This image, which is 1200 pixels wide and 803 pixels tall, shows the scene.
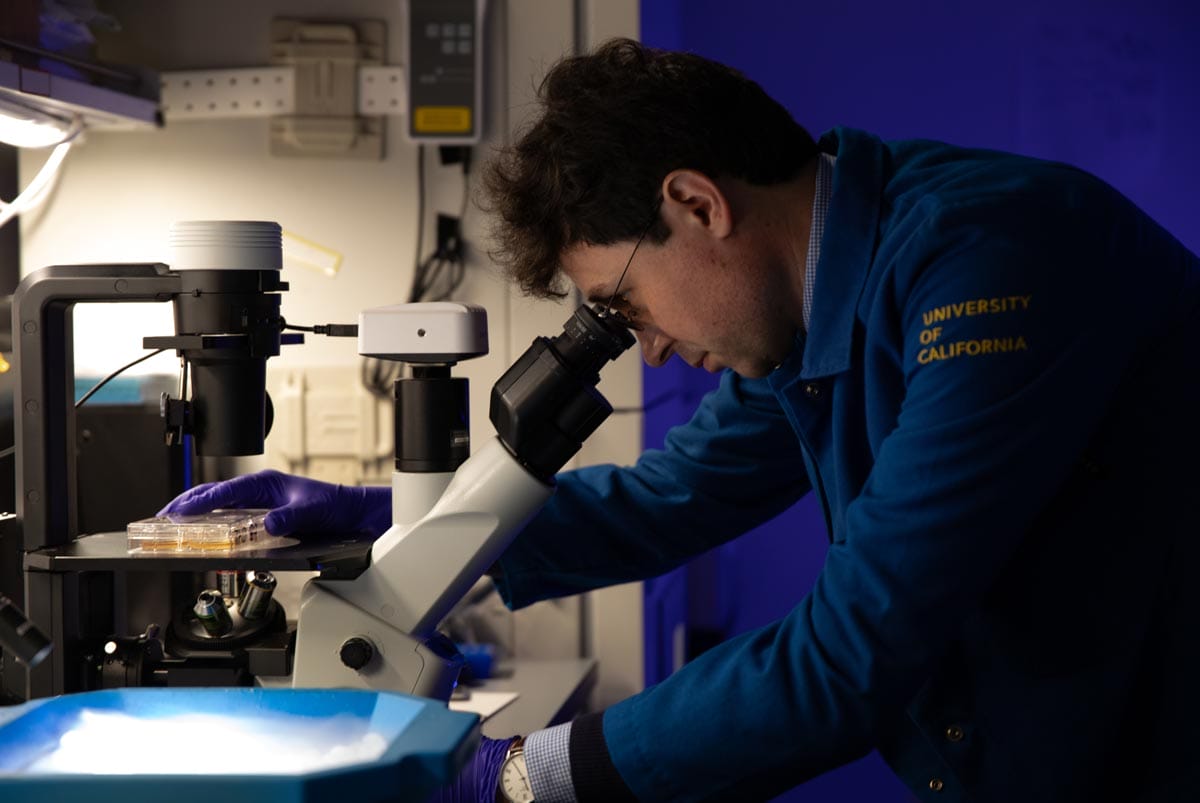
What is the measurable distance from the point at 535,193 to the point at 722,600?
235 centimetres

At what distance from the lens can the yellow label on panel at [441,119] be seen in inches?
88.0

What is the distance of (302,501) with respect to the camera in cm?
143

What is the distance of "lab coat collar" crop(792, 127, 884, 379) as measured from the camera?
130 centimetres

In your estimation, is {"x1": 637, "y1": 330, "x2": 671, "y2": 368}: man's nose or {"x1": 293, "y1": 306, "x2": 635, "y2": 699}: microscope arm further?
{"x1": 637, "y1": 330, "x2": 671, "y2": 368}: man's nose

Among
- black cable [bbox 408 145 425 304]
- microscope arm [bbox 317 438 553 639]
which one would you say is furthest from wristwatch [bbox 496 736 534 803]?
black cable [bbox 408 145 425 304]

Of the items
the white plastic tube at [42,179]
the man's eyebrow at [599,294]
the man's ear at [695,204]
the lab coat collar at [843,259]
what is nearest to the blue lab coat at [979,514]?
the lab coat collar at [843,259]

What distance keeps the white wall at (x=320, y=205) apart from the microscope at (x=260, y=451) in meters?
0.95

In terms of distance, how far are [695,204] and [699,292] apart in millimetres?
96

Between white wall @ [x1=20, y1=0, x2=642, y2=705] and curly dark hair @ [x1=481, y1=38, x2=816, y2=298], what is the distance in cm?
86

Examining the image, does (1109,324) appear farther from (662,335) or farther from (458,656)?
(458,656)

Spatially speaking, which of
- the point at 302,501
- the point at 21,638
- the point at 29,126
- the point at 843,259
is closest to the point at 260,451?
the point at 302,501

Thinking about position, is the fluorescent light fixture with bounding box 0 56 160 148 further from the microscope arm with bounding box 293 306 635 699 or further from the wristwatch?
the wristwatch

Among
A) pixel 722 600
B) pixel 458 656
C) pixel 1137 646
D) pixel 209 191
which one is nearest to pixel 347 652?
pixel 458 656

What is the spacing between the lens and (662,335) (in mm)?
1442
